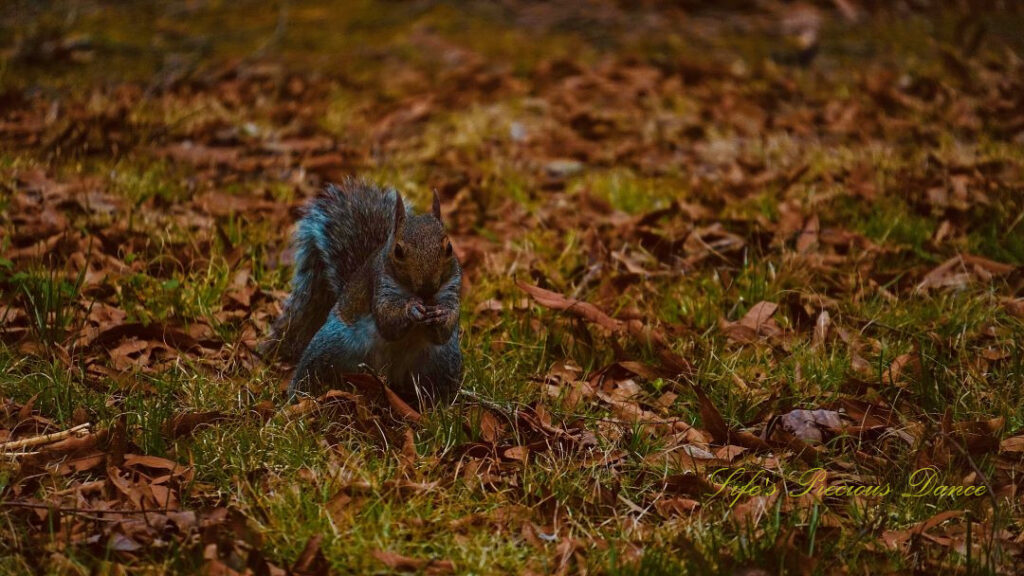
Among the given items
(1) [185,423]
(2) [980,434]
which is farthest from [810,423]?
(1) [185,423]

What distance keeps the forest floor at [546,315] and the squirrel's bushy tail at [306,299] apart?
0.11m

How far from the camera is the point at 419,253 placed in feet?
8.63

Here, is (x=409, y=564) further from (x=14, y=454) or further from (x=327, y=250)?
(x=327, y=250)

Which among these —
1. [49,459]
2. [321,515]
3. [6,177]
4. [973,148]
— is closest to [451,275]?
[321,515]

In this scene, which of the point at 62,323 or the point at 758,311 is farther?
the point at 758,311

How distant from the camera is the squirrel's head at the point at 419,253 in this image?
2.63 metres

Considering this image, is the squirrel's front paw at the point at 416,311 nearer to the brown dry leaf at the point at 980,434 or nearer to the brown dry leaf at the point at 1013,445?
the brown dry leaf at the point at 980,434

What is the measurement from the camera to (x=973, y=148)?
5258 mm

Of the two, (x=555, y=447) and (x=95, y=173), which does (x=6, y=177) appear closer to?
(x=95, y=173)

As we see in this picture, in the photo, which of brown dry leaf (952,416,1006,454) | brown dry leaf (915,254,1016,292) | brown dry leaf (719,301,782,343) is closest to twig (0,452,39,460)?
brown dry leaf (719,301,782,343)

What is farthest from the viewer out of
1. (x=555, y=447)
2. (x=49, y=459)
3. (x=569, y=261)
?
(x=569, y=261)

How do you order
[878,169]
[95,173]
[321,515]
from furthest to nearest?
[878,169]
[95,173]
[321,515]

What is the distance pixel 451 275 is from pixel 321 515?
770mm

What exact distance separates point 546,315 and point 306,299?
0.84 m
